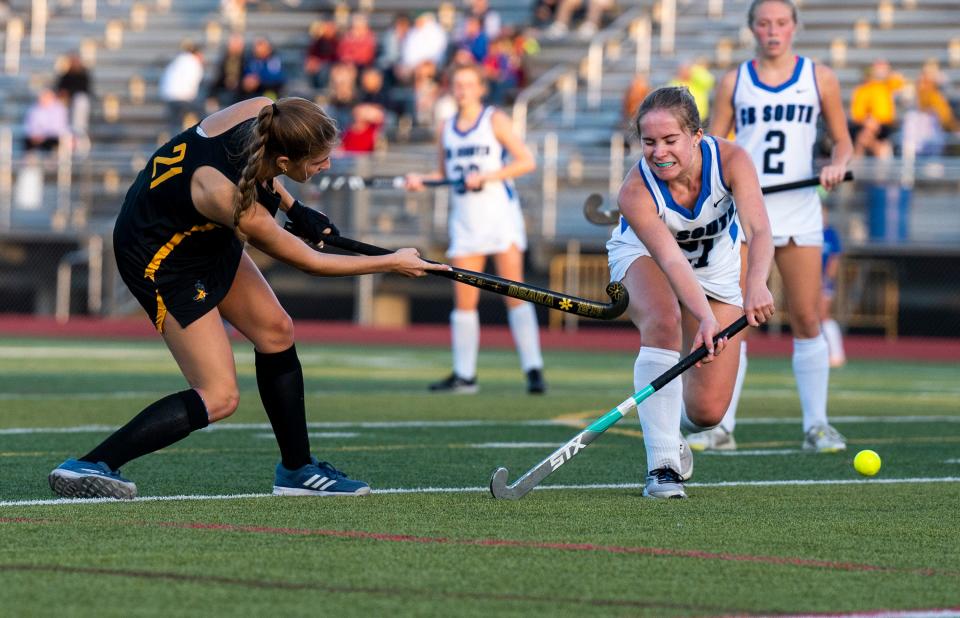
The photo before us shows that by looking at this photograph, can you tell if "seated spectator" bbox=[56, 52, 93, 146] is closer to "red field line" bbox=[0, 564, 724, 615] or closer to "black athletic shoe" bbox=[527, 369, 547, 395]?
"black athletic shoe" bbox=[527, 369, 547, 395]

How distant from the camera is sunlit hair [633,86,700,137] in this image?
5965 mm

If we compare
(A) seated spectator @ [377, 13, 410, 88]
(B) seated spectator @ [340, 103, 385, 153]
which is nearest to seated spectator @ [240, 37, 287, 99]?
(A) seated spectator @ [377, 13, 410, 88]

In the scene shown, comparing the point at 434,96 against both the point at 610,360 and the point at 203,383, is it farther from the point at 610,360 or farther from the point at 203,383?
the point at 203,383

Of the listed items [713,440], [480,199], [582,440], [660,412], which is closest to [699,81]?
[480,199]

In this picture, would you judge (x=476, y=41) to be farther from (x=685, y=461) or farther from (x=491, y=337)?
(x=685, y=461)

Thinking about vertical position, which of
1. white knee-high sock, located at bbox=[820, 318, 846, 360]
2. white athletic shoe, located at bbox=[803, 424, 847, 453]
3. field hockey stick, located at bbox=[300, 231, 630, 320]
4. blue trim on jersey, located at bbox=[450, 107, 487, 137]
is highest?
blue trim on jersey, located at bbox=[450, 107, 487, 137]

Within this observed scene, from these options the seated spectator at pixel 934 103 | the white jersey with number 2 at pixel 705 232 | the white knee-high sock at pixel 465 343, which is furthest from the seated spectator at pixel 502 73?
the white jersey with number 2 at pixel 705 232

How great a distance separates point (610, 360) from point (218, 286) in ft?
36.6

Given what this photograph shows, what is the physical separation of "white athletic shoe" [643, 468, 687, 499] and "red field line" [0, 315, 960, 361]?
12.2 m

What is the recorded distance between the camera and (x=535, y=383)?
11.8 m

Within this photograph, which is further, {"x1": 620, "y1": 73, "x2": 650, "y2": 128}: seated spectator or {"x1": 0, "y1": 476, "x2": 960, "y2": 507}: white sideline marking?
{"x1": 620, "y1": 73, "x2": 650, "y2": 128}: seated spectator

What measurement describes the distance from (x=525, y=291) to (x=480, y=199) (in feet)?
20.2

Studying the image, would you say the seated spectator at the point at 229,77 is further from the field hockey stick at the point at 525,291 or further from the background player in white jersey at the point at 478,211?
the field hockey stick at the point at 525,291

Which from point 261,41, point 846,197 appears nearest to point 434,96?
point 261,41
